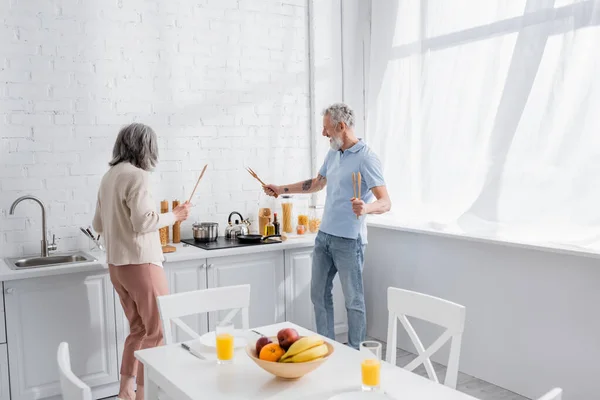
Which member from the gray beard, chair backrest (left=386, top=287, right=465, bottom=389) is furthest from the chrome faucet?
chair backrest (left=386, top=287, right=465, bottom=389)

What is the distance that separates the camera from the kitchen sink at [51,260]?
3.44 m

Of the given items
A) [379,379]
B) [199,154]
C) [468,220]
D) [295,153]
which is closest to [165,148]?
[199,154]

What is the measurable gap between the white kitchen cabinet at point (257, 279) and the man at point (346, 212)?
33 cm

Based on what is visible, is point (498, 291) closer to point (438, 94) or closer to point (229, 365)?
point (438, 94)

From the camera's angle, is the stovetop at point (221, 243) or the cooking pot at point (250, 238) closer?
the stovetop at point (221, 243)

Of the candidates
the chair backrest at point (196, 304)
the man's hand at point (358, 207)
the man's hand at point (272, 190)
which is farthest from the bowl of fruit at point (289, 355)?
the man's hand at point (272, 190)

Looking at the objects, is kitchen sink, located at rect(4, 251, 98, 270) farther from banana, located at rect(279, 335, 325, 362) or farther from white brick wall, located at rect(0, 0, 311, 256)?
banana, located at rect(279, 335, 325, 362)

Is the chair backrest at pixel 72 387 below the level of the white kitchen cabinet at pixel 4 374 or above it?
above

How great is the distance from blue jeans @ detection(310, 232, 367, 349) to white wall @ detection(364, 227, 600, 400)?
0.56 m

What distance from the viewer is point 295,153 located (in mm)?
4590

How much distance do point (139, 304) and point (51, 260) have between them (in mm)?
837

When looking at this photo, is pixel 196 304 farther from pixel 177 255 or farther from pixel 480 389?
pixel 480 389

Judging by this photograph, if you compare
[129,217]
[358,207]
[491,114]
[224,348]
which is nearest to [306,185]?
[358,207]

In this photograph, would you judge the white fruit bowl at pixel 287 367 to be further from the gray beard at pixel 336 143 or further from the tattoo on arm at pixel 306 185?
the tattoo on arm at pixel 306 185
